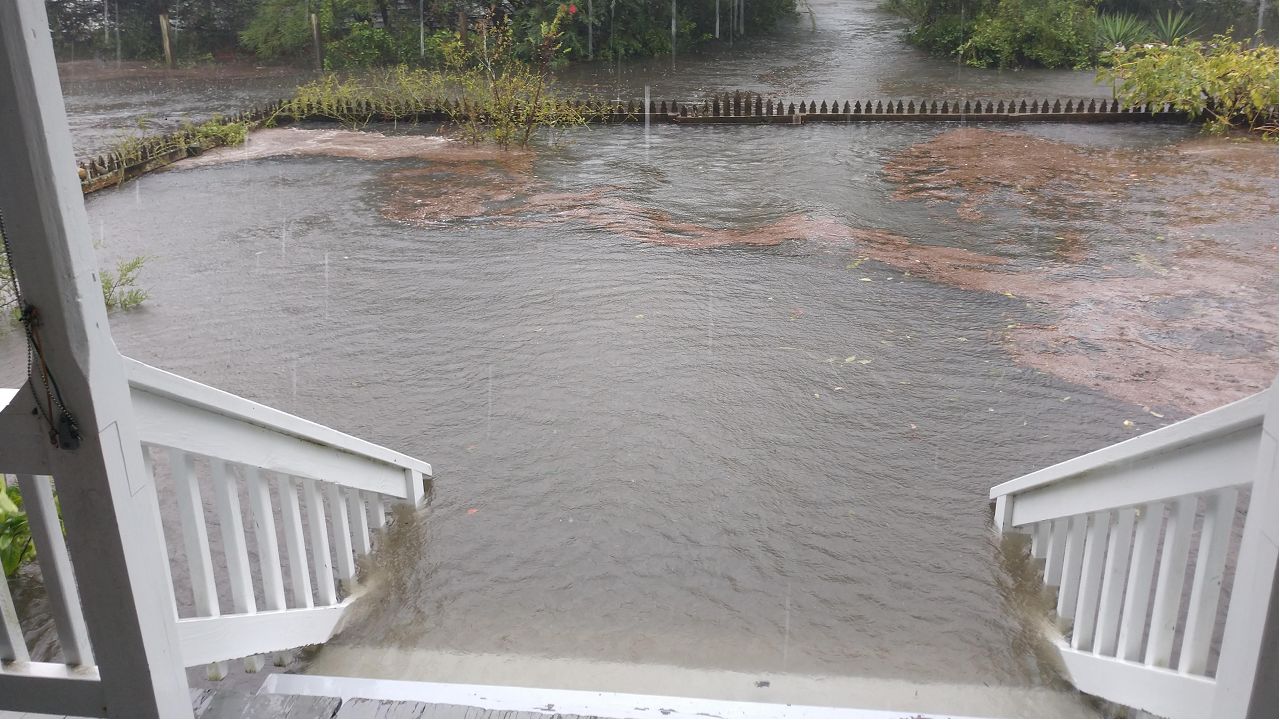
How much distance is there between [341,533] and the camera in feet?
12.2

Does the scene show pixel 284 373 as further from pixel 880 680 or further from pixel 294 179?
pixel 294 179

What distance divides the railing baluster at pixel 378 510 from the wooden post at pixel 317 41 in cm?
2123

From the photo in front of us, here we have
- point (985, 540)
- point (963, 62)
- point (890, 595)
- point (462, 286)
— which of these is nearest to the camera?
point (890, 595)

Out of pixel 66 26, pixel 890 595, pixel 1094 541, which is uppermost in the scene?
pixel 66 26

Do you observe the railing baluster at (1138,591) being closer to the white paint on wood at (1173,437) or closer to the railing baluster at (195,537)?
the white paint on wood at (1173,437)

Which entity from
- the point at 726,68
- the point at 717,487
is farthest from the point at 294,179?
the point at 726,68

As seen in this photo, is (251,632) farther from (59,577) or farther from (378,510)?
(378,510)

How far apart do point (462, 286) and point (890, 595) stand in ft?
15.8

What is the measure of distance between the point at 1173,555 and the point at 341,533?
9.28 feet

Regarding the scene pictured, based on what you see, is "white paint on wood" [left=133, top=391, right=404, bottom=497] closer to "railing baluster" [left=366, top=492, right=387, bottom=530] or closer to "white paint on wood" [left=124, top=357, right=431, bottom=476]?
"white paint on wood" [left=124, top=357, right=431, bottom=476]

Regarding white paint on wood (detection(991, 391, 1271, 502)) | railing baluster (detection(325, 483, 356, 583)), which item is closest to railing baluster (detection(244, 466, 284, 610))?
railing baluster (detection(325, 483, 356, 583))

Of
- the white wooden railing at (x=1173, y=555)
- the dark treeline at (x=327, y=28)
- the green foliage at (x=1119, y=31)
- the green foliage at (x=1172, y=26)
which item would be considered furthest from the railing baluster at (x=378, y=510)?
A: the green foliage at (x=1172, y=26)

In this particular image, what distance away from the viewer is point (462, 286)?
7.71m

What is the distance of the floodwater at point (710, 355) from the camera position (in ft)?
12.2
